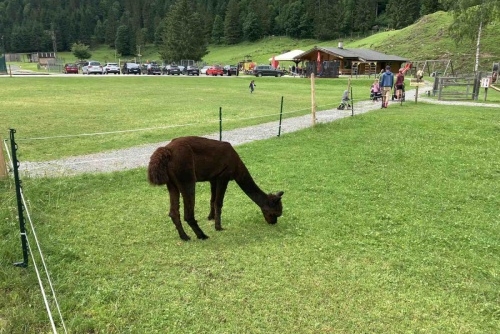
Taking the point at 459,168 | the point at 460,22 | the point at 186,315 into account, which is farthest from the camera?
the point at 460,22

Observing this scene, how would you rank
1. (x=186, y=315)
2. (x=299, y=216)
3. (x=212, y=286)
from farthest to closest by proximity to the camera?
(x=299, y=216) → (x=212, y=286) → (x=186, y=315)

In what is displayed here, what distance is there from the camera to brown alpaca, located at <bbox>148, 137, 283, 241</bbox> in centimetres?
559

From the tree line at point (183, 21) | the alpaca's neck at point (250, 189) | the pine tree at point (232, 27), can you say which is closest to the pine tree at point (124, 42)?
the tree line at point (183, 21)

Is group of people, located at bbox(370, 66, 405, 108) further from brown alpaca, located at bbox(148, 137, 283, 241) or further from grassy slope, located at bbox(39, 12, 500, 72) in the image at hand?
grassy slope, located at bbox(39, 12, 500, 72)

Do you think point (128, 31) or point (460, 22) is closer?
point (460, 22)

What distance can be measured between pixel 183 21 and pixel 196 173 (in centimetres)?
10521

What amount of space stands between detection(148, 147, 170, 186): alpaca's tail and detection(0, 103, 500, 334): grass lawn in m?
1.02

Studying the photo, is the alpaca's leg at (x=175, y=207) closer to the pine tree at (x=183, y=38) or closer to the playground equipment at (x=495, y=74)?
the playground equipment at (x=495, y=74)

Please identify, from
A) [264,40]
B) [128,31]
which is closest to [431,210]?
[264,40]

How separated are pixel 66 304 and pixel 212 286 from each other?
157 centimetres

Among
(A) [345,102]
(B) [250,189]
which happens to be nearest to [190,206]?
(B) [250,189]

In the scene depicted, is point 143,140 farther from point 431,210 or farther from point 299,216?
point 431,210

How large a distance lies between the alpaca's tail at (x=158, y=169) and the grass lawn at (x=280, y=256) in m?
1.02

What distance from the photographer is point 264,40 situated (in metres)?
145
